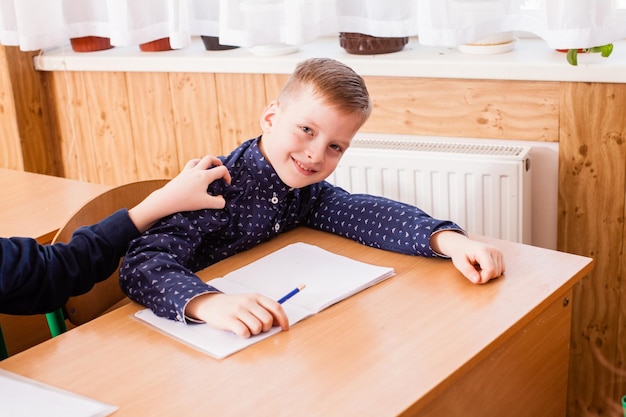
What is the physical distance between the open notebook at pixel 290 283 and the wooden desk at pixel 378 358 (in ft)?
0.06

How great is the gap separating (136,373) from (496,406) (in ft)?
1.67

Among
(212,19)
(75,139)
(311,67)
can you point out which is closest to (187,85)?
(212,19)

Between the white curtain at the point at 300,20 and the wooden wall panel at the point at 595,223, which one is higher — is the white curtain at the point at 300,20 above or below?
above

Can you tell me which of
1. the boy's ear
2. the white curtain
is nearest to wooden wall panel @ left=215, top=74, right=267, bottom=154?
the white curtain

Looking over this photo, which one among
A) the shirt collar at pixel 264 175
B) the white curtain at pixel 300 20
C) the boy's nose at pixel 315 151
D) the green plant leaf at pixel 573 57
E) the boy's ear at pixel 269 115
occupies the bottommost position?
the shirt collar at pixel 264 175

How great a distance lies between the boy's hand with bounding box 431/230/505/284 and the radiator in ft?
1.55

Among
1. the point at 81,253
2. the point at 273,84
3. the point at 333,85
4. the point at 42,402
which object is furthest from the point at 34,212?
the point at 42,402

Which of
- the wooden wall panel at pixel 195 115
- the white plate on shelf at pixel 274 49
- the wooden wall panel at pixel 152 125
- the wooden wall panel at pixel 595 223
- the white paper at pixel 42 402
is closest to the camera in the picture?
the white paper at pixel 42 402

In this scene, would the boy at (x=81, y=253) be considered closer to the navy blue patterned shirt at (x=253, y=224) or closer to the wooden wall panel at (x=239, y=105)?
the navy blue patterned shirt at (x=253, y=224)

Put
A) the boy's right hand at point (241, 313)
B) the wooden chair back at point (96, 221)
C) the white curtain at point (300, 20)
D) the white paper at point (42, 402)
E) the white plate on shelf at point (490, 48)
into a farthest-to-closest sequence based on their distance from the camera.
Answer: the white plate on shelf at point (490, 48) < the white curtain at point (300, 20) < the wooden chair back at point (96, 221) < the boy's right hand at point (241, 313) < the white paper at point (42, 402)

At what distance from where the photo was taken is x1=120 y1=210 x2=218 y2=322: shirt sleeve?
1.16 m

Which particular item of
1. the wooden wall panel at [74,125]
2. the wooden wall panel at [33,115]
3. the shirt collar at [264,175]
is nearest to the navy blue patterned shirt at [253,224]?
the shirt collar at [264,175]

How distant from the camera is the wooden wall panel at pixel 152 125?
92.7 inches

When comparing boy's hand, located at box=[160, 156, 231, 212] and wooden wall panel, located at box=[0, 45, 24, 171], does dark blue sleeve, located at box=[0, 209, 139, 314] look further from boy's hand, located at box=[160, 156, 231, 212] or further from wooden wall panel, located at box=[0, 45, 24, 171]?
wooden wall panel, located at box=[0, 45, 24, 171]
